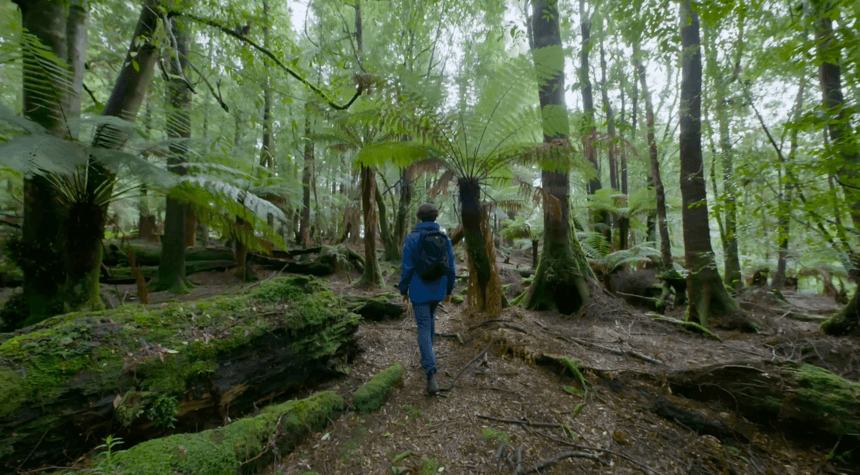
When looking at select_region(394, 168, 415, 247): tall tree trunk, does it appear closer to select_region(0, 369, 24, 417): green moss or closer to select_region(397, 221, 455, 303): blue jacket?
select_region(397, 221, 455, 303): blue jacket

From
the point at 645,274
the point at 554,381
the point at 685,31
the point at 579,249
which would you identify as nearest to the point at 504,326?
the point at 554,381

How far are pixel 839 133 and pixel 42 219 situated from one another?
7.03m

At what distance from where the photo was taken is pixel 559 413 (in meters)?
2.38

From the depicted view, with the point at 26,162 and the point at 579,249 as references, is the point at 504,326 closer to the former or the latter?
the point at 579,249

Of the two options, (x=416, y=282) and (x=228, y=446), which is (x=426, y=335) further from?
(x=228, y=446)

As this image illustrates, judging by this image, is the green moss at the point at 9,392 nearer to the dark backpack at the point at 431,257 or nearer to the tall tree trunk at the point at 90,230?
the tall tree trunk at the point at 90,230

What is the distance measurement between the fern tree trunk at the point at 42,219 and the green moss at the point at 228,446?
2059 mm

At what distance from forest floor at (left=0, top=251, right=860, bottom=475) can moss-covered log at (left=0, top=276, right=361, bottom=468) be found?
0.54 m

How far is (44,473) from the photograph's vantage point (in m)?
1.32

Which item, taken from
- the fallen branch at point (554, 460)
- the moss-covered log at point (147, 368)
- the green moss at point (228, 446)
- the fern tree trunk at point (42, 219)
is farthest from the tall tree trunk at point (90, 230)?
the fallen branch at point (554, 460)

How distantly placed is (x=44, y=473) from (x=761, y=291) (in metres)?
10.4

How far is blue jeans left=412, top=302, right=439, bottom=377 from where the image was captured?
2738 millimetres

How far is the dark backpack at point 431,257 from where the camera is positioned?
2859 mm

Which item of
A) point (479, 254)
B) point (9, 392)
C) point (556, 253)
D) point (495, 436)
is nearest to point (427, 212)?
point (479, 254)
